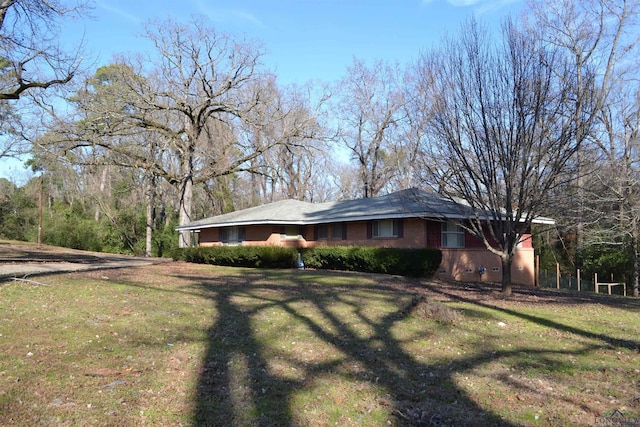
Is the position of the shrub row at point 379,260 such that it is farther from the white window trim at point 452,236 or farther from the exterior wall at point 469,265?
the white window trim at point 452,236

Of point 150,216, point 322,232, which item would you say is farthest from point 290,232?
point 150,216

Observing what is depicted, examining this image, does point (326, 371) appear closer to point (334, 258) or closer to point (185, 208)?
point (334, 258)

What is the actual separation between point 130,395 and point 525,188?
11597 mm

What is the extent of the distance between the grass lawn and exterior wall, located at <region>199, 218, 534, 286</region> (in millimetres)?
8699

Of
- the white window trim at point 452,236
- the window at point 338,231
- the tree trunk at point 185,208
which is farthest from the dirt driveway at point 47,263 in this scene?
the white window trim at point 452,236

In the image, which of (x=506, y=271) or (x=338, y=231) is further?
(x=338, y=231)

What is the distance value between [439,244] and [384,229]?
256 centimetres

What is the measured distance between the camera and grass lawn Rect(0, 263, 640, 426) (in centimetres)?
508

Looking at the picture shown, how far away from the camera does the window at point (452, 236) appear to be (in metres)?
20.8

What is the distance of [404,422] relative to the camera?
16.3 ft

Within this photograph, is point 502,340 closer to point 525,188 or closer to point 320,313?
point 320,313

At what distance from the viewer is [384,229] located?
71.5 ft

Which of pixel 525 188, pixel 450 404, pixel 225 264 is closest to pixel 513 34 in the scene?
pixel 525 188

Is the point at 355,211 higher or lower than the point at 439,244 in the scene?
higher
